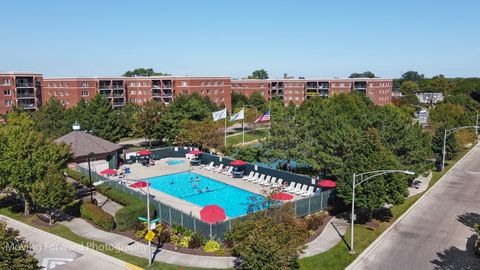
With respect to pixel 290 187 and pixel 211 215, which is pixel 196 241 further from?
pixel 290 187

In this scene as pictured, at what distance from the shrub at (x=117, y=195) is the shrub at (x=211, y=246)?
8598 millimetres

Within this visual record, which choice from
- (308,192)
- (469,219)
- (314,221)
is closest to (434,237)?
(469,219)

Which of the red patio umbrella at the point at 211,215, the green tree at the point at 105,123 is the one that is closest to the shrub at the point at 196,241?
the red patio umbrella at the point at 211,215

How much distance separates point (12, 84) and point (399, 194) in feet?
263

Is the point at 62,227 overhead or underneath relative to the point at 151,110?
underneath

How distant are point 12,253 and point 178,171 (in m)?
30.5

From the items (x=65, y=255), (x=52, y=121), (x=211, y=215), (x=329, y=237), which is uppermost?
(x=52, y=121)

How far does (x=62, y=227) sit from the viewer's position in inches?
1093

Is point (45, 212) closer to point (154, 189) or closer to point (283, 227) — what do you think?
point (154, 189)

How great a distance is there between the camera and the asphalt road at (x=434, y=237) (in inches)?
875

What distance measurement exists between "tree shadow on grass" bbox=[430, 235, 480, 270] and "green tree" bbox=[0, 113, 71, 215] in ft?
88.6

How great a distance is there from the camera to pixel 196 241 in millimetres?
24125

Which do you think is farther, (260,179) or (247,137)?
(247,137)

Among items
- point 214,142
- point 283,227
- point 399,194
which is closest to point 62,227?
point 283,227
